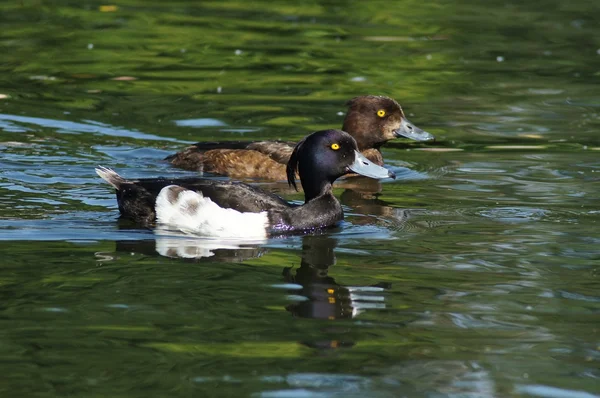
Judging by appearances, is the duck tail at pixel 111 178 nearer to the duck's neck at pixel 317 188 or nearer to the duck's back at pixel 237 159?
the duck's neck at pixel 317 188

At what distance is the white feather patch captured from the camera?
9703mm

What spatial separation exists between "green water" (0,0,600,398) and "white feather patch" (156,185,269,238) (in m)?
0.34

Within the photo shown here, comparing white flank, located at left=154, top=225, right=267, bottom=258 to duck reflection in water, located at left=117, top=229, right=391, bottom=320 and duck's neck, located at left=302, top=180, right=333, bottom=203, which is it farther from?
duck's neck, located at left=302, top=180, right=333, bottom=203

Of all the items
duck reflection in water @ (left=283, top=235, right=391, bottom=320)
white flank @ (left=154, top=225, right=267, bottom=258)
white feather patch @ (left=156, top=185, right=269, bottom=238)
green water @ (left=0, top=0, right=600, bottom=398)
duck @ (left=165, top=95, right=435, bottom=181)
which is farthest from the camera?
duck @ (left=165, top=95, right=435, bottom=181)

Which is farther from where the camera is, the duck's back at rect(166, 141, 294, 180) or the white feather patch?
the duck's back at rect(166, 141, 294, 180)

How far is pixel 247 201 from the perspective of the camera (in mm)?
9797

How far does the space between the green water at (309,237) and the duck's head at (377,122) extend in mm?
387

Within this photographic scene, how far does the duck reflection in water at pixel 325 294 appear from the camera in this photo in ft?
24.7

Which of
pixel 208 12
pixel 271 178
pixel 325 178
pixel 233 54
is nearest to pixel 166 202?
pixel 325 178

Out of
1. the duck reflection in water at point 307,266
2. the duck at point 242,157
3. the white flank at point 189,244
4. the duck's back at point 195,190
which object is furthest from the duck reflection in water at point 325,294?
the duck at point 242,157

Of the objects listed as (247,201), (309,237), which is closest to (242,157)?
(247,201)

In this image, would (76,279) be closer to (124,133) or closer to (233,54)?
(124,133)

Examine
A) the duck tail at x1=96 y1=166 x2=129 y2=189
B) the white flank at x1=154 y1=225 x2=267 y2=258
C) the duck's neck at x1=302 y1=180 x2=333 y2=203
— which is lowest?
the white flank at x1=154 y1=225 x2=267 y2=258

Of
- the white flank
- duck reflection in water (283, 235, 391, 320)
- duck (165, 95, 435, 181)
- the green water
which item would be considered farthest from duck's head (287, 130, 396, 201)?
duck (165, 95, 435, 181)
